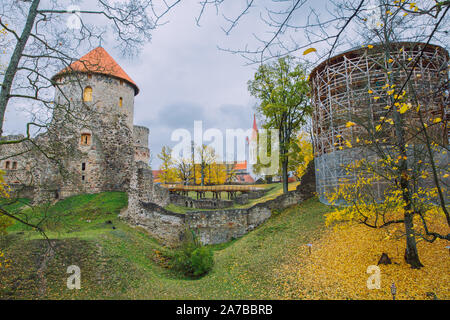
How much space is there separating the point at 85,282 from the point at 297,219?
398 inches

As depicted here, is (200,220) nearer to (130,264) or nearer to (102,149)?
(130,264)

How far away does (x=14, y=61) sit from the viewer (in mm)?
5180

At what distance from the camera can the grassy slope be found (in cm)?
738

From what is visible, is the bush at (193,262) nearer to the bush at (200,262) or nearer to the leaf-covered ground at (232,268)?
the bush at (200,262)

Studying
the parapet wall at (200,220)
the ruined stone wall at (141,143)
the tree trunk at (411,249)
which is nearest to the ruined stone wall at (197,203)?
the parapet wall at (200,220)

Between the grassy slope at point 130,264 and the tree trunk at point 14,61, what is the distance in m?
2.81

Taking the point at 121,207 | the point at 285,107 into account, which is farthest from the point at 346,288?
the point at 121,207

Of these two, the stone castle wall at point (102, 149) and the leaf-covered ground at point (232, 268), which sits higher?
the stone castle wall at point (102, 149)

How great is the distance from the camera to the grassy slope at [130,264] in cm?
738

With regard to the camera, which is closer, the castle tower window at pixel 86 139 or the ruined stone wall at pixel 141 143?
the castle tower window at pixel 86 139

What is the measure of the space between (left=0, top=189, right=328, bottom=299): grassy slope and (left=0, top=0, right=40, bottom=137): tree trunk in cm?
281
